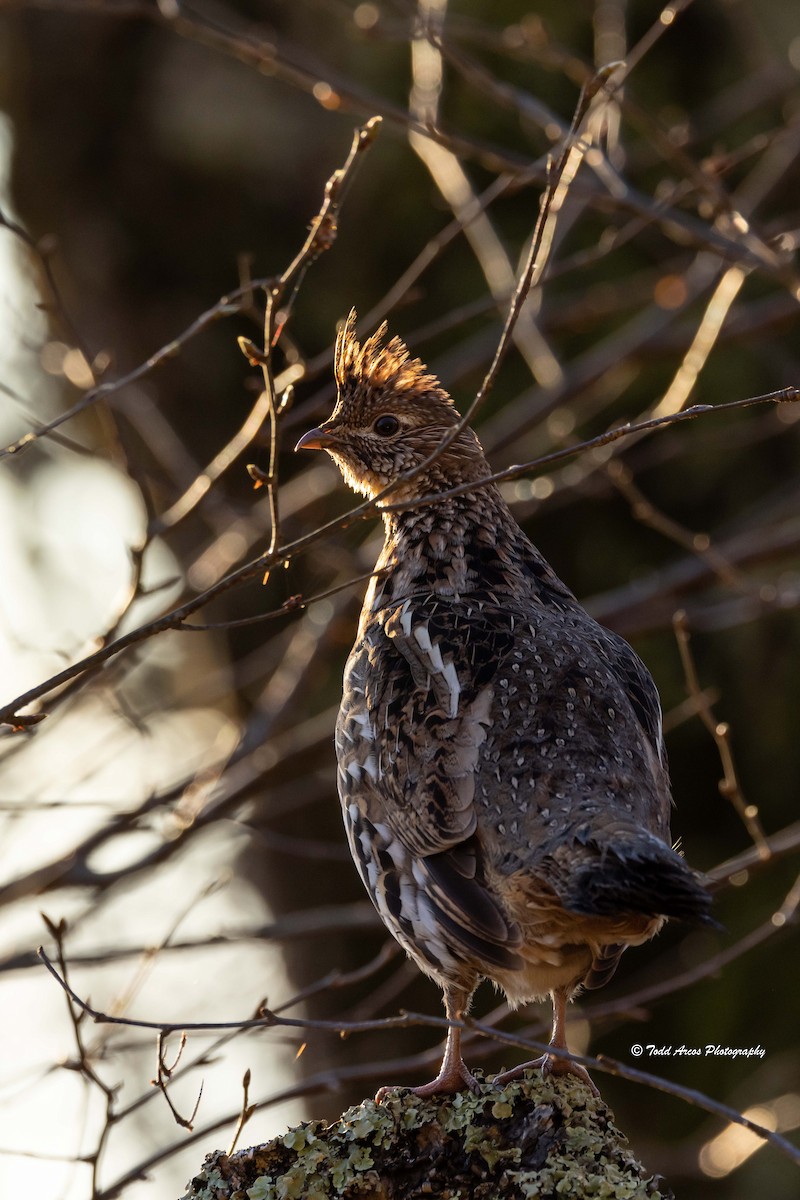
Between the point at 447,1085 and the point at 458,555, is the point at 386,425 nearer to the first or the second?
the point at 458,555

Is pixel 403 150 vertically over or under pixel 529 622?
over

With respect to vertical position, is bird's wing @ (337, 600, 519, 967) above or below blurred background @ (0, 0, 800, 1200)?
below

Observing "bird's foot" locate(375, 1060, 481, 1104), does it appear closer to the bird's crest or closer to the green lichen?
the green lichen

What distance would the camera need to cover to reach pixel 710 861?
10.8 metres

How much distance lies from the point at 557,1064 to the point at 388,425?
2.70m

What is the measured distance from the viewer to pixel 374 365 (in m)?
6.13

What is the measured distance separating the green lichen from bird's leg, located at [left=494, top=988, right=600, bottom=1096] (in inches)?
7.6

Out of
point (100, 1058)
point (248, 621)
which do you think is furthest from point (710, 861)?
point (248, 621)

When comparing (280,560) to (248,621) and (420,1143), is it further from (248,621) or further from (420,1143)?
(420,1143)

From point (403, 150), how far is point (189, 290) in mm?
2779

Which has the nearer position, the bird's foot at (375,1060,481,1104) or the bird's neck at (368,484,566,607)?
the bird's foot at (375,1060,481,1104)

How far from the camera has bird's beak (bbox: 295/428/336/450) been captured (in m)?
6.11

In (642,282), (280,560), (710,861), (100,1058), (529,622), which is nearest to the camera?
(280,560)

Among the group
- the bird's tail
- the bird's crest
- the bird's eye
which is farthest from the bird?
the bird's crest
